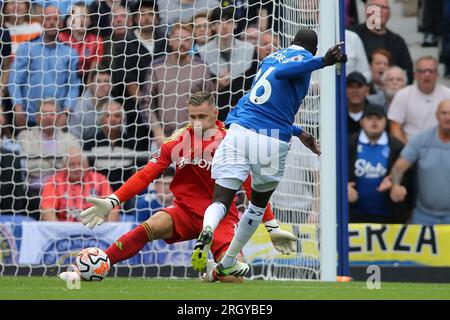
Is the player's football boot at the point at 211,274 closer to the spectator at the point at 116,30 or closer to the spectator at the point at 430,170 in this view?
the spectator at the point at 116,30

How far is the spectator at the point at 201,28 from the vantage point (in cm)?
1152

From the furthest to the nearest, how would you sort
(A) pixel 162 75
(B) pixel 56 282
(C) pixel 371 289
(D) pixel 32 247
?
(A) pixel 162 75 < (D) pixel 32 247 < (B) pixel 56 282 < (C) pixel 371 289

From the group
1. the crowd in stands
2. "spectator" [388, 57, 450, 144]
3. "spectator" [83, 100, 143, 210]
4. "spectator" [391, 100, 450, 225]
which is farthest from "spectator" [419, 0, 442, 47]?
"spectator" [83, 100, 143, 210]

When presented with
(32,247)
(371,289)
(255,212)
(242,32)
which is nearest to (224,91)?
(242,32)

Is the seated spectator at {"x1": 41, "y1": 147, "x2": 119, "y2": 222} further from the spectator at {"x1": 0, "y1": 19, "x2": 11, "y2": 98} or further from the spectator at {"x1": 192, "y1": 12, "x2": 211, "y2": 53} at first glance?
the spectator at {"x1": 192, "y1": 12, "x2": 211, "y2": 53}

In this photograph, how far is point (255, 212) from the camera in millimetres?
8297

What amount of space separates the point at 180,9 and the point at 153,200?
2.03m

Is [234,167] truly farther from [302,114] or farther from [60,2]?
[60,2]

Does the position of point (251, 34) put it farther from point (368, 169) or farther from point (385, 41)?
point (385, 41)

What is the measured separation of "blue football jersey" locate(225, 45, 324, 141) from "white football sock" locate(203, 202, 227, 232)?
0.65 m

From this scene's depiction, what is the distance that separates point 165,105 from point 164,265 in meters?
1.81

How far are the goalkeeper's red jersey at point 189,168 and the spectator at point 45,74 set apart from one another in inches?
125

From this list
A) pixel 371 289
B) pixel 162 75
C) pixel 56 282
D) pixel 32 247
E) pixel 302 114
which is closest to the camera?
pixel 371 289

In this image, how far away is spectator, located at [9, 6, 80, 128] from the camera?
11.9 metres
